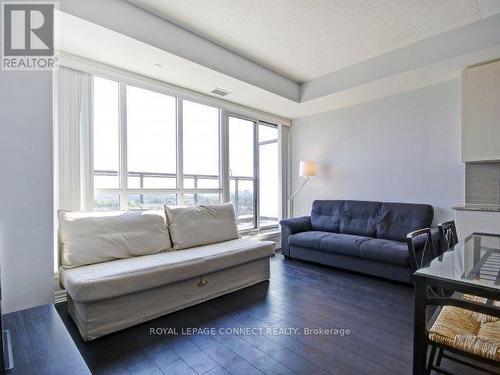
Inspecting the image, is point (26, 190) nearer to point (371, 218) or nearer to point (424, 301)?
point (424, 301)

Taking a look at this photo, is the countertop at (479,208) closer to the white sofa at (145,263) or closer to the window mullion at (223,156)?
the white sofa at (145,263)

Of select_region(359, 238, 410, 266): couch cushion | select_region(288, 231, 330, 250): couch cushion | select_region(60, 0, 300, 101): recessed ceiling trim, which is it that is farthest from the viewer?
select_region(288, 231, 330, 250): couch cushion

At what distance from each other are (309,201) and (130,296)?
3.69m

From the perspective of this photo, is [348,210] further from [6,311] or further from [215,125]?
[6,311]

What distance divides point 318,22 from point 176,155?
2.41 meters

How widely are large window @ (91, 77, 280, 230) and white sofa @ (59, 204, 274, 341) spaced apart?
0.57 m

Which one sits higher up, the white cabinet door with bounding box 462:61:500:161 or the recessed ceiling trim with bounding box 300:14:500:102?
the recessed ceiling trim with bounding box 300:14:500:102

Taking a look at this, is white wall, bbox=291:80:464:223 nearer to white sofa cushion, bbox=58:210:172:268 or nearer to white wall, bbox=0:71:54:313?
white sofa cushion, bbox=58:210:172:268

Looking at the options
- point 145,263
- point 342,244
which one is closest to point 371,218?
point 342,244

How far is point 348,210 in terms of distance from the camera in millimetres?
4152

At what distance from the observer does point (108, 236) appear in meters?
2.51

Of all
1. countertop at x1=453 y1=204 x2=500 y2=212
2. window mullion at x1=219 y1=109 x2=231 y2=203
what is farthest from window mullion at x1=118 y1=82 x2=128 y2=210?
countertop at x1=453 y1=204 x2=500 y2=212

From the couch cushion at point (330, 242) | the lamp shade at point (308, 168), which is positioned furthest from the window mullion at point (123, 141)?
the lamp shade at point (308, 168)

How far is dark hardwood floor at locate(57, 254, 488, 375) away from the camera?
5.48 ft
